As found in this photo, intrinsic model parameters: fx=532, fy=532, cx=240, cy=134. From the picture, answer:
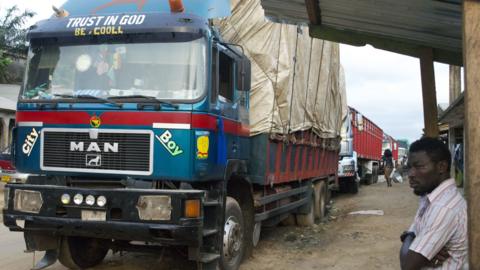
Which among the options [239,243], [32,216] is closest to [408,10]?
[239,243]

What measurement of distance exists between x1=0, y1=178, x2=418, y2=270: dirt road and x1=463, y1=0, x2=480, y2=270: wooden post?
4.19 metres

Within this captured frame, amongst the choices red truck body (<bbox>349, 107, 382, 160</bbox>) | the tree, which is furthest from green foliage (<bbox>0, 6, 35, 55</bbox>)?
red truck body (<bbox>349, 107, 382, 160</bbox>)

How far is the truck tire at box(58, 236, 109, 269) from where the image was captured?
6152 mm

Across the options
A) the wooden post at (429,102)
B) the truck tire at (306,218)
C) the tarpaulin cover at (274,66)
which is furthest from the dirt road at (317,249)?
the wooden post at (429,102)

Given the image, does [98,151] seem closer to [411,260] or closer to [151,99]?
[151,99]

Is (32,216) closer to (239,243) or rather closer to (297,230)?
(239,243)

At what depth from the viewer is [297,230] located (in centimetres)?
1003

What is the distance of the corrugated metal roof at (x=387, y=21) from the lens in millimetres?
4090

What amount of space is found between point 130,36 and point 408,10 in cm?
279

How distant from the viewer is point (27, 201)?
17.7 ft

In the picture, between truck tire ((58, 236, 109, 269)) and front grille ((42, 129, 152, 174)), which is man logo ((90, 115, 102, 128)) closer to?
front grille ((42, 129, 152, 174))

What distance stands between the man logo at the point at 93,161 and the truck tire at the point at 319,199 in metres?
6.19

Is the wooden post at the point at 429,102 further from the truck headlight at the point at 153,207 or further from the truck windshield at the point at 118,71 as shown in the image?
the truck headlight at the point at 153,207

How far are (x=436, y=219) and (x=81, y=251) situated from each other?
197 inches
